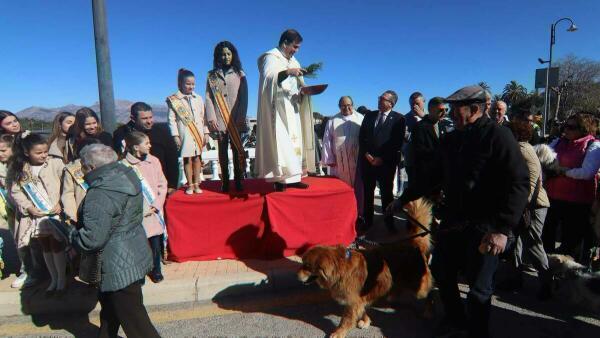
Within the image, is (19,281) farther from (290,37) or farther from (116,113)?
(290,37)

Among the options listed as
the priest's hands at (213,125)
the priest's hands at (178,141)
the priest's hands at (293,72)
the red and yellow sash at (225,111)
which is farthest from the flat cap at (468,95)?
the priest's hands at (178,141)

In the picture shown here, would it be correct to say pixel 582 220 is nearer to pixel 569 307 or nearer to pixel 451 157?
pixel 569 307

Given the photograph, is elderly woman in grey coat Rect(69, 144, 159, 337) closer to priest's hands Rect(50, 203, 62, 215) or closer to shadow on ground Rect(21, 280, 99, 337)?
shadow on ground Rect(21, 280, 99, 337)

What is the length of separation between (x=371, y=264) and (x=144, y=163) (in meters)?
2.54

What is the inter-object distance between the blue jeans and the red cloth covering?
5.49ft

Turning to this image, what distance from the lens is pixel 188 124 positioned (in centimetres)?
424

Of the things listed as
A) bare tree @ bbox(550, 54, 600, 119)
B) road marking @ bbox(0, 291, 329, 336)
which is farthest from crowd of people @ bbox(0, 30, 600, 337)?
bare tree @ bbox(550, 54, 600, 119)

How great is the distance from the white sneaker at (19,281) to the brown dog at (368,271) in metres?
3.06

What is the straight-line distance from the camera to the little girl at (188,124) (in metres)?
4.23

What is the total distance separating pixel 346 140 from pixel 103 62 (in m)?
3.46

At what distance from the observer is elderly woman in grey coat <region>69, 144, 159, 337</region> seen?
2.11 m

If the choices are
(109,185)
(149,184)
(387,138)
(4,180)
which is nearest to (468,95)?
(387,138)

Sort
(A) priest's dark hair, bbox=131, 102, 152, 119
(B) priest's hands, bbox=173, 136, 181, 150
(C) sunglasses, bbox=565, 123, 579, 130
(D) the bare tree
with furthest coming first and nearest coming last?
(D) the bare tree → (B) priest's hands, bbox=173, 136, 181, 150 → (A) priest's dark hair, bbox=131, 102, 152, 119 → (C) sunglasses, bbox=565, 123, 579, 130

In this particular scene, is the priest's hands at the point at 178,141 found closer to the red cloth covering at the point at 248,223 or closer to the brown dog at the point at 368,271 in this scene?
the red cloth covering at the point at 248,223
